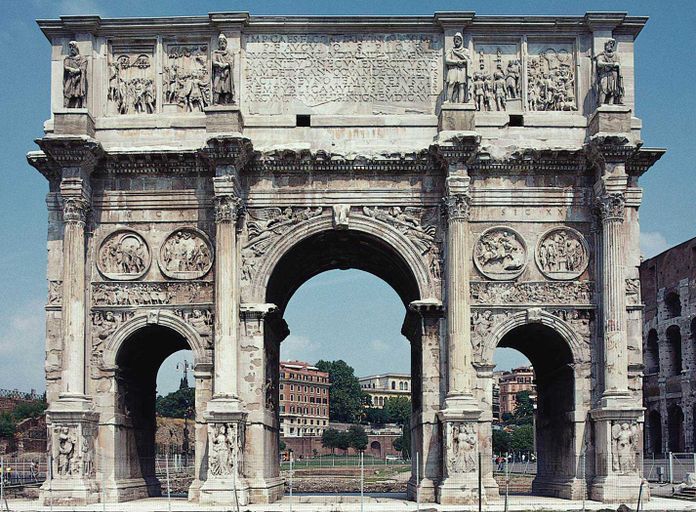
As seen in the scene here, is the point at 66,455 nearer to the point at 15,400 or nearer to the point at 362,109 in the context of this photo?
the point at 362,109

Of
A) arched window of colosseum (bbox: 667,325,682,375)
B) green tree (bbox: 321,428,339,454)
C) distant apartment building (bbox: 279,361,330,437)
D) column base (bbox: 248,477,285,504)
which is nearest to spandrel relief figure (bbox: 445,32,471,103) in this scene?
column base (bbox: 248,477,285,504)

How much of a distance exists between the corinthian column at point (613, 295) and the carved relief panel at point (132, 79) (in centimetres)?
1037

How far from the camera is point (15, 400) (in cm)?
6091

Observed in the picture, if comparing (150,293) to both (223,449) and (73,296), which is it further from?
(223,449)

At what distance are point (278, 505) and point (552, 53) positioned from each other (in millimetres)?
11838

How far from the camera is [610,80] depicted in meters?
24.7

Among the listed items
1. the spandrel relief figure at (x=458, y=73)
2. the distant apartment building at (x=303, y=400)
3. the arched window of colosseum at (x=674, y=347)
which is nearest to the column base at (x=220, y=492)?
the spandrel relief figure at (x=458, y=73)

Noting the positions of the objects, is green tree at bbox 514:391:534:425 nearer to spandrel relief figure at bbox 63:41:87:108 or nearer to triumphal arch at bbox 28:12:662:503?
triumphal arch at bbox 28:12:662:503

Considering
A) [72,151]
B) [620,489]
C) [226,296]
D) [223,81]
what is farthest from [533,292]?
[72,151]

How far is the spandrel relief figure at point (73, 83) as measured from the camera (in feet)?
80.9

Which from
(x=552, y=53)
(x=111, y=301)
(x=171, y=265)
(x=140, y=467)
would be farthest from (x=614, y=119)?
(x=140, y=467)

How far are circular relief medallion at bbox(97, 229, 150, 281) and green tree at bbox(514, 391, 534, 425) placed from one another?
7402 centimetres

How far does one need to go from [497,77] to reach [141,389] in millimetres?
11199

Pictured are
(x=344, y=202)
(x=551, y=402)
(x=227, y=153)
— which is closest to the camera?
(x=227, y=153)
